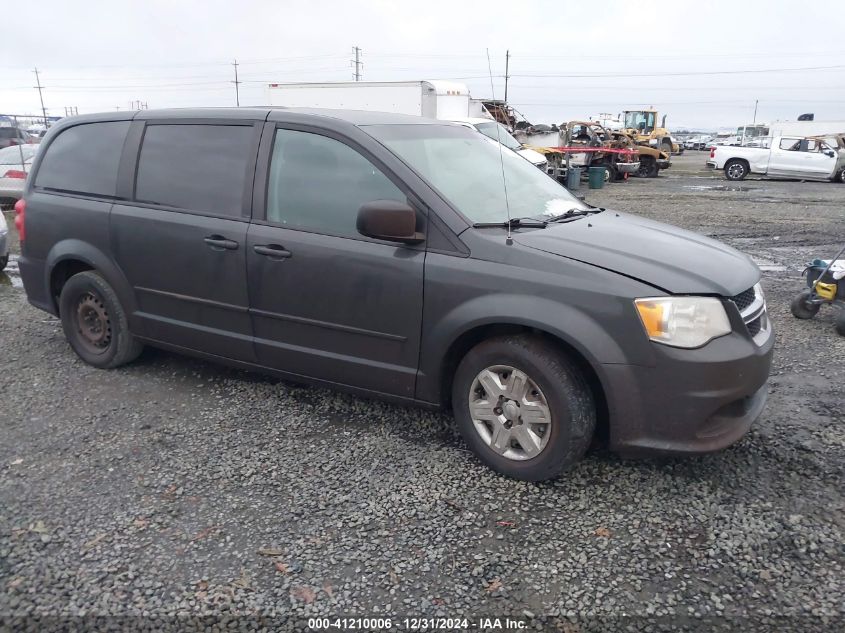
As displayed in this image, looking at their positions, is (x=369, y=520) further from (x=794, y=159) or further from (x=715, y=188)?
(x=794, y=159)

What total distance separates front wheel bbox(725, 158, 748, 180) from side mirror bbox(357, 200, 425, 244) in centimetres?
2517

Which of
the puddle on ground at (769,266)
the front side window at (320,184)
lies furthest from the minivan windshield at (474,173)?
the puddle on ground at (769,266)

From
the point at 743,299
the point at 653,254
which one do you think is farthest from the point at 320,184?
the point at 743,299

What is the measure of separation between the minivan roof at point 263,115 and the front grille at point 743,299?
209 centimetres

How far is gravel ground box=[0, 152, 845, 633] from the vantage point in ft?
8.09

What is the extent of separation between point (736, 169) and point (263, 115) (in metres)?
25.1

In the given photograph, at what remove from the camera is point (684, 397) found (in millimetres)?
2902

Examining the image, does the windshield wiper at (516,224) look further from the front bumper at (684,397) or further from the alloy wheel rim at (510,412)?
the front bumper at (684,397)

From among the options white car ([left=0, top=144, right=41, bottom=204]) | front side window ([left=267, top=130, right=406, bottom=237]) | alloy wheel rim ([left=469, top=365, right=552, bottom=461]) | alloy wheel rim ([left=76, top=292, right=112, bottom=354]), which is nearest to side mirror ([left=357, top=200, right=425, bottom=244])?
front side window ([left=267, top=130, right=406, bottom=237])

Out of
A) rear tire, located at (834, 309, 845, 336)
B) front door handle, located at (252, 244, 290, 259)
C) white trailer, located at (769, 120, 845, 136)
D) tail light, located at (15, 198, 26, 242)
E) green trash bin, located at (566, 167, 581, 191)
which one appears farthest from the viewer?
white trailer, located at (769, 120, 845, 136)

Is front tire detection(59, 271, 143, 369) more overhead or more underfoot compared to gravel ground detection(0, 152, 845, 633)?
more overhead

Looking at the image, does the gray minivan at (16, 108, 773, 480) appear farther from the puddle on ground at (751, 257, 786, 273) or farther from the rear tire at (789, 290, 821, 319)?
the puddle on ground at (751, 257, 786, 273)

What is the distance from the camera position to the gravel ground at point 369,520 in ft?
8.09

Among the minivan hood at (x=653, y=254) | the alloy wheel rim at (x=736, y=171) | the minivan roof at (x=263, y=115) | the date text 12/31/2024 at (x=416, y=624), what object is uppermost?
the minivan roof at (x=263, y=115)
